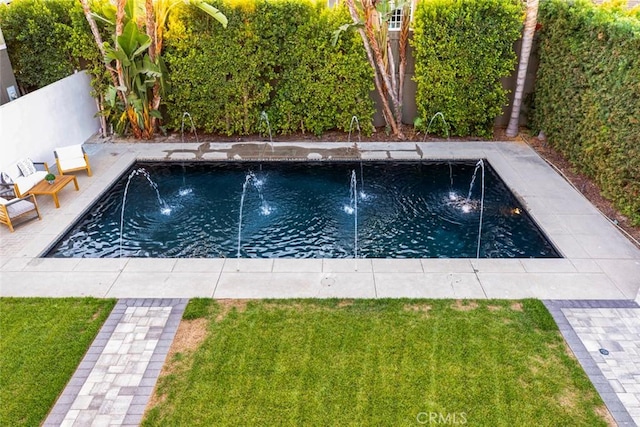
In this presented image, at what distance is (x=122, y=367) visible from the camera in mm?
6027

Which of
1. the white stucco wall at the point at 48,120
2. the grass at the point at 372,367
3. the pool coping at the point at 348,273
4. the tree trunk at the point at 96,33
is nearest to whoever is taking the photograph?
the grass at the point at 372,367

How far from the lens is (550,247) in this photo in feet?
28.4

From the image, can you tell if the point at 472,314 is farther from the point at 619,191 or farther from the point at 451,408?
the point at 619,191

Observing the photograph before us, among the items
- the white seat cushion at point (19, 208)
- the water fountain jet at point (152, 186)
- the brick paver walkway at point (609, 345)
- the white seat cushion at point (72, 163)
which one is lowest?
the brick paver walkway at point (609, 345)

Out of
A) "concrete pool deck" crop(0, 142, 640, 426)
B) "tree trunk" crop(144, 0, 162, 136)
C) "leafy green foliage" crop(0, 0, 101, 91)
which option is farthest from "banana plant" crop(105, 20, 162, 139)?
"concrete pool deck" crop(0, 142, 640, 426)

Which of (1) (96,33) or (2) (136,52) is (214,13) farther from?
(1) (96,33)

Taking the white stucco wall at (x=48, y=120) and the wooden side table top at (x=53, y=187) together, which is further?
the white stucco wall at (x=48, y=120)

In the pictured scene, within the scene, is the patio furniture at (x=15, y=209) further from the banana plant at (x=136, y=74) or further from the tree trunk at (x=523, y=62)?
the tree trunk at (x=523, y=62)

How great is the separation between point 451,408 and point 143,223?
713 centimetres

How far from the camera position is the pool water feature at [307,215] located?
346 inches

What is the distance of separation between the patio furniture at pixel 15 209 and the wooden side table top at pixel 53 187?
11.0 inches

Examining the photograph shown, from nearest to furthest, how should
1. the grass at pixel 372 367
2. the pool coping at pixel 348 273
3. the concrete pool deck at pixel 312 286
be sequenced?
the grass at pixel 372 367
the concrete pool deck at pixel 312 286
the pool coping at pixel 348 273

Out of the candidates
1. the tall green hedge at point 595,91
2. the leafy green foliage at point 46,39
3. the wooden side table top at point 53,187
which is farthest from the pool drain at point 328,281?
the leafy green foliage at point 46,39

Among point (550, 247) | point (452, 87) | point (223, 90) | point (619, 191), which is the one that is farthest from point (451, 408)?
point (223, 90)
